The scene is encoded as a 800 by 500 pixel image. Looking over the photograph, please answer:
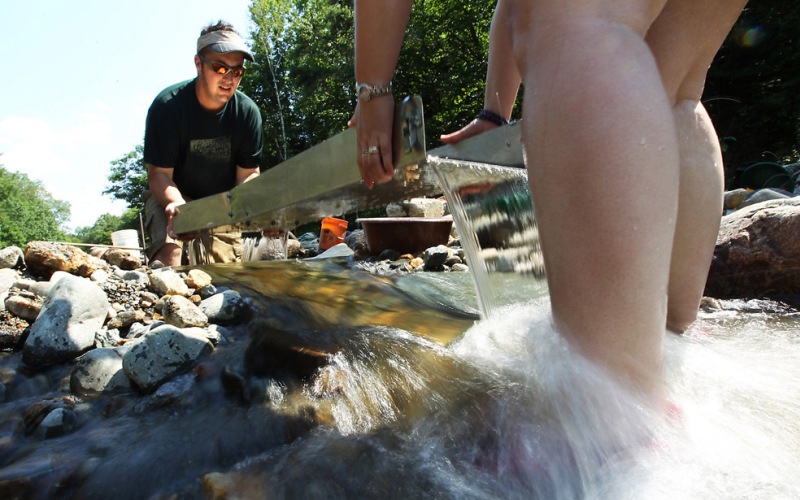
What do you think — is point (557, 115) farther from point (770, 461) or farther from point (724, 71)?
point (724, 71)

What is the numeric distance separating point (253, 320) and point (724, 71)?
20.0 metres

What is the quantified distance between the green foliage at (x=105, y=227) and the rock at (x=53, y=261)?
55.3m

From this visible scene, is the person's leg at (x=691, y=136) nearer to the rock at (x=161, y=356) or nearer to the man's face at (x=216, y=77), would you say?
the rock at (x=161, y=356)

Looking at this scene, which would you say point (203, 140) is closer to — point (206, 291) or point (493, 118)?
point (206, 291)

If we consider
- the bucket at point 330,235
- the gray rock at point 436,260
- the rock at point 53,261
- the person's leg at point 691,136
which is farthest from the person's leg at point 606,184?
the bucket at point 330,235

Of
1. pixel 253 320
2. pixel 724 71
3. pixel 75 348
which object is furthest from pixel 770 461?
pixel 724 71

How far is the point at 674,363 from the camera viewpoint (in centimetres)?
115

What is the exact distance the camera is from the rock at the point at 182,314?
2254mm

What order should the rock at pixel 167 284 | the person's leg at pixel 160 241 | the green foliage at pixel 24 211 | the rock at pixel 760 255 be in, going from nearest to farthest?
1. the rock at pixel 760 255
2. the rock at pixel 167 284
3. the person's leg at pixel 160 241
4. the green foliage at pixel 24 211

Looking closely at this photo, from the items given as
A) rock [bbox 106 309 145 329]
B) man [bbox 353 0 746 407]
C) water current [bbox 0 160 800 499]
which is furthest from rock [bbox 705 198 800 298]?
rock [bbox 106 309 145 329]

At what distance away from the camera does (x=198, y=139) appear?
460cm

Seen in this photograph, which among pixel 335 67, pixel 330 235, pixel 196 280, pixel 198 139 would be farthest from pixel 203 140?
pixel 335 67

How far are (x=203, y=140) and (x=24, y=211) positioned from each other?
6722 cm

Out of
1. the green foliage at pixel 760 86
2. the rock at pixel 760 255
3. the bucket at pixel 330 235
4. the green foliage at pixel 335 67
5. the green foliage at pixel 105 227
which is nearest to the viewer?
the rock at pixel 760 255
